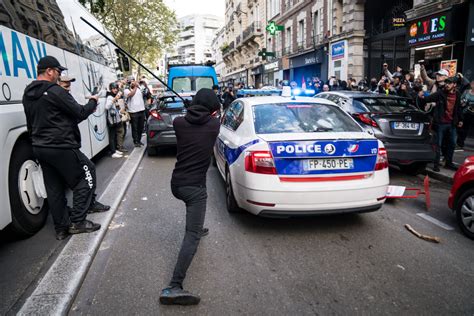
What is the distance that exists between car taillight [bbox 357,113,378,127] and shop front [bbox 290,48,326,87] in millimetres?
16196

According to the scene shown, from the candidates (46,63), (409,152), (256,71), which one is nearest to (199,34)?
(256,71)

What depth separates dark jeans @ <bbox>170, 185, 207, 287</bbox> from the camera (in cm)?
288

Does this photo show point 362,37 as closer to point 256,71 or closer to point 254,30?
point 254,30

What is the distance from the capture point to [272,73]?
33.7 metres

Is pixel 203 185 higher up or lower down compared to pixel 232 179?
higher up

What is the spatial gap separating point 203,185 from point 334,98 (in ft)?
19.0

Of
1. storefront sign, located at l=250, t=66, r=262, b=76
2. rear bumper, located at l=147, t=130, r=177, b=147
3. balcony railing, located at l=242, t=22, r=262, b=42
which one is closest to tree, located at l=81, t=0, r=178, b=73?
balcony railing, located at l=242, t=22, r=262, b=42

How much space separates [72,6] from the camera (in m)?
7.02

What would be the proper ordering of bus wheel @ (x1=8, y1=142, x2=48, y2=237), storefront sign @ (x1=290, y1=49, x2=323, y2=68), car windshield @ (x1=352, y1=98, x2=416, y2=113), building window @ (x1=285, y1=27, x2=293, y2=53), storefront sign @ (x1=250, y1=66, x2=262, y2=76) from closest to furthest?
bus wheel @ (x1=8, y1=142, x2=48, y2=237) → car windshield @ (x1=352, y1=98, x2=416, y2=113) → storefront sign @ (x1=290, y1=49, x2=323, y2=68) → building window @ (x1=285, y1=27, x2=293, y2=53) → storefront sign @ (x1=250, y1=66, x2=262, y2=76)

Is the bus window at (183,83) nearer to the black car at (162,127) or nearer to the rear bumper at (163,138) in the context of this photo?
the black car at (162,127)

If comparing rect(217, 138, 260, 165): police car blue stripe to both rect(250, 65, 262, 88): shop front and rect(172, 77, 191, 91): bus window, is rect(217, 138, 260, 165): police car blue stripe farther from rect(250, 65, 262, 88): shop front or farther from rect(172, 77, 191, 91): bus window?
rect(250, 65, 262, 88): shop front

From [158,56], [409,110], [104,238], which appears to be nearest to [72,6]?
[104,238]

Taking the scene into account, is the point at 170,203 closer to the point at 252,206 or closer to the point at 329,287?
the point at 252,206

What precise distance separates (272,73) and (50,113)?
3130cm
